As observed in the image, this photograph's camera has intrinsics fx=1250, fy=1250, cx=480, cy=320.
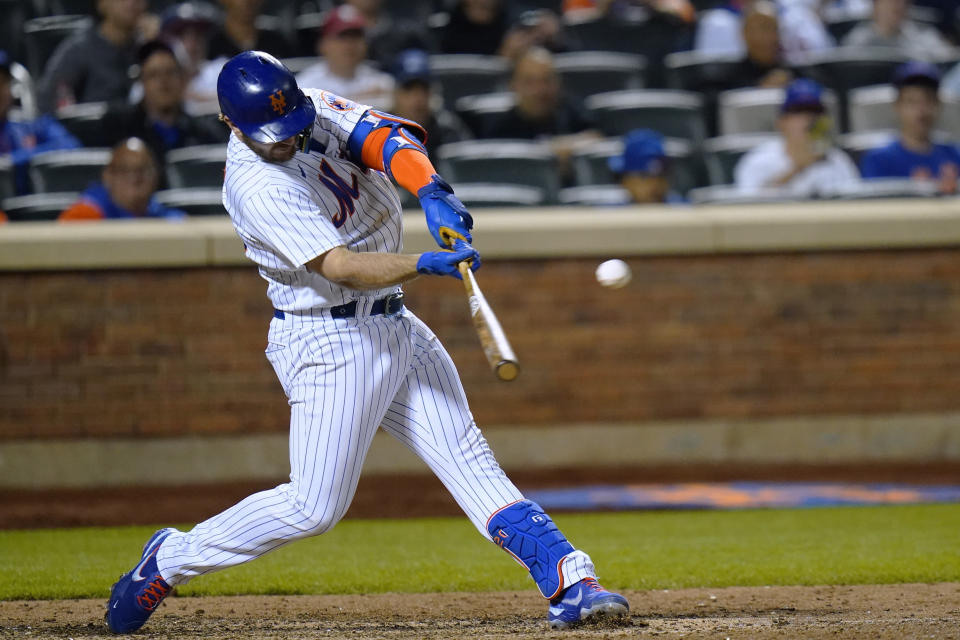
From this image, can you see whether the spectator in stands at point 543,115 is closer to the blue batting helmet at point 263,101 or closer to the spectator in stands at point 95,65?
the spectator in stands at point 95,65

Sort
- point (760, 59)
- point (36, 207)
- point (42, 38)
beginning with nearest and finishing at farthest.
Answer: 1. point (36, 207)
2. point (42, 38)
3. point (760, 59)

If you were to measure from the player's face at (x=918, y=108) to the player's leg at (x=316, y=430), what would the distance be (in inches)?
201

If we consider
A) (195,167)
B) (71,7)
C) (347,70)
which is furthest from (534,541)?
(71,7)

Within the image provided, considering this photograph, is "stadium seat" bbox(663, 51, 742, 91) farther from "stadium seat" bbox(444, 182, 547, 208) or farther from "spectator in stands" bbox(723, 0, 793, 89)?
"stadium seat" bbox(444, 182, 547, 208)

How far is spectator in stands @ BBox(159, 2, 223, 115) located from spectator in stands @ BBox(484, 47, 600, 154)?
176 centimetres

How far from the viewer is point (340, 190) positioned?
344cm

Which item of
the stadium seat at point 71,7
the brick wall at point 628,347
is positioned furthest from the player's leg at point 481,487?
the stadium seat at point 71,7

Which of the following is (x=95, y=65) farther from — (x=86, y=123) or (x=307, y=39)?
(x=307, y=39)

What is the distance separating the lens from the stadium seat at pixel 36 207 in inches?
280

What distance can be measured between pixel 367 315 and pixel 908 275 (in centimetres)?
479

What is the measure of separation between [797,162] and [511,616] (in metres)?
4.47

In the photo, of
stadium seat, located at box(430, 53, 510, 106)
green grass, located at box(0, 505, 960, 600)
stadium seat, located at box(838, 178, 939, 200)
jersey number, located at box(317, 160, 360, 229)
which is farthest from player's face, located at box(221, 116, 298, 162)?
stadium seat, located at box(430, 53, 510, 106)

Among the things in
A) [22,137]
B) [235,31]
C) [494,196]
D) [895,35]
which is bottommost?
[494,196]

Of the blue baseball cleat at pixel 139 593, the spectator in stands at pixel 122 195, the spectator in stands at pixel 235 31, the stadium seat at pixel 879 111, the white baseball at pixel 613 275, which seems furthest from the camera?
the stadium seat at pixel 879 111
